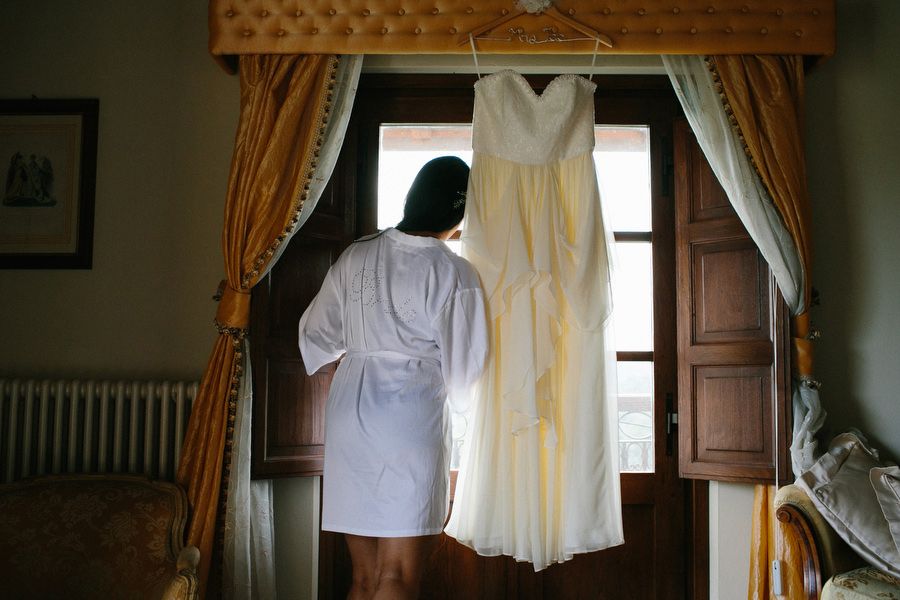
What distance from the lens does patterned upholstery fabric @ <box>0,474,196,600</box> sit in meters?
1.80

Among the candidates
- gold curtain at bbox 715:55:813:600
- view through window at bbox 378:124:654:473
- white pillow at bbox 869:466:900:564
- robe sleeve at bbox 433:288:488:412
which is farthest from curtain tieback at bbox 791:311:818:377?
robe sleeve at bbox 433:288:488:412

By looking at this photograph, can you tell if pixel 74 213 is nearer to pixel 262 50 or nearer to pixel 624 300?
pixel 262 50

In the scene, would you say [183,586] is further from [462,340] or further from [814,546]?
[814,546]

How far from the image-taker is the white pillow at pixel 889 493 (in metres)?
1.78

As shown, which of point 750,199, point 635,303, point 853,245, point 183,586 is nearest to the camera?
point 183,586

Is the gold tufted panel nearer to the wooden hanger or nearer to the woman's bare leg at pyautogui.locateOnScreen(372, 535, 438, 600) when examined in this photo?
the wooden hanger

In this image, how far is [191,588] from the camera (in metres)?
1.60

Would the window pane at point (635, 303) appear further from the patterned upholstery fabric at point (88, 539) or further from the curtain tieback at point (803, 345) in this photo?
the patterned upholstery fabric at point (88, 539)

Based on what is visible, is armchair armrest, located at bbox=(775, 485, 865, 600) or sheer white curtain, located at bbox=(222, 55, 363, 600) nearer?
armchair armrest, located at bbox=(775, 485, 865, 600)

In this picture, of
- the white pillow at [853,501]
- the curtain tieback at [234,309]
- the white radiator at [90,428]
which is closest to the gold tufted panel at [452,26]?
the curtain tieback at [234,309]

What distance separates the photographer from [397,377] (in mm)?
1782

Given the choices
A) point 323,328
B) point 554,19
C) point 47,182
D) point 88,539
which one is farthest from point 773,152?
point 47,182

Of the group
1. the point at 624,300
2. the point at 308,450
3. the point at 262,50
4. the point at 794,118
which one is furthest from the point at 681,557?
the point at 262,50

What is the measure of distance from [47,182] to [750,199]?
2682 mm
